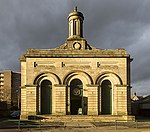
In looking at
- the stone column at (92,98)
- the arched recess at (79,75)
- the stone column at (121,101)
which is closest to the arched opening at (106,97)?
the stone column at (121,101)

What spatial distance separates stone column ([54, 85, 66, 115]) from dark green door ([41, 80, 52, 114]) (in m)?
0.94

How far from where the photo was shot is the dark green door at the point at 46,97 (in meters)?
30.6

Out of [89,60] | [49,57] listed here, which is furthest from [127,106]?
[49,57]

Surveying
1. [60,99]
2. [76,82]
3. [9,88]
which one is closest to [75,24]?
[76,82]

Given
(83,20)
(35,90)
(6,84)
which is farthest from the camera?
(6,84)

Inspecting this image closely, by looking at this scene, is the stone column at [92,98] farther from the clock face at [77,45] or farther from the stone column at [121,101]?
the clock face at [77,45]

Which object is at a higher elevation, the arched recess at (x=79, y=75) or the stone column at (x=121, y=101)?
the arched recess at (x=79, y=75)

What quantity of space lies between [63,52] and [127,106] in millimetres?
10176

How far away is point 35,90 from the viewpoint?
30.1m

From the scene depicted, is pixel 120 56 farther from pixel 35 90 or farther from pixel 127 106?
pixel 35 90

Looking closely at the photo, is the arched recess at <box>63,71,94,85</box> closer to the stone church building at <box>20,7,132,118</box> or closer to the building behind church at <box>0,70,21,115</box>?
the stone church building at <box>20,7,132,118</box>

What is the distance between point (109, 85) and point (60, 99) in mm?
6246

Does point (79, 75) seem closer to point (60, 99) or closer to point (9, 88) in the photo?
point (60, 99)

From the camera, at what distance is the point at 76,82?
31016 millimetres
